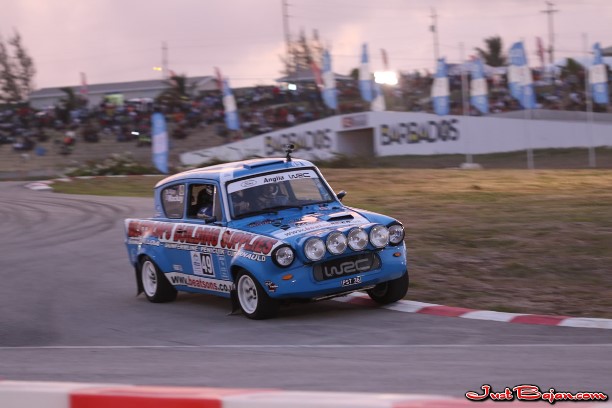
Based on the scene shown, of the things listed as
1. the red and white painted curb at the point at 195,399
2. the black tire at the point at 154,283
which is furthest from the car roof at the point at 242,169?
the red and white painted curb at the point at 195,399

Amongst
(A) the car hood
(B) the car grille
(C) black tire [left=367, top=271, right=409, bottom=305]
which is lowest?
(C) black tire [left=367, top=271, right=409, bottom=305]

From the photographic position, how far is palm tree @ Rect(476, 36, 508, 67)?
7831 cm

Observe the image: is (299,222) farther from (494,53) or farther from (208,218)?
(494,53)

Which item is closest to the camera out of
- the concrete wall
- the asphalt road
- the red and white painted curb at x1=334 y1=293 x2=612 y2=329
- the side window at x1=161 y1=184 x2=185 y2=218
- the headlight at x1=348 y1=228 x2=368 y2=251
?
the asphalt road

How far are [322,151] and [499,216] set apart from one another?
32.3m

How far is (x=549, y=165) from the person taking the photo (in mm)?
37219

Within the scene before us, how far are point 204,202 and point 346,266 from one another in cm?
208

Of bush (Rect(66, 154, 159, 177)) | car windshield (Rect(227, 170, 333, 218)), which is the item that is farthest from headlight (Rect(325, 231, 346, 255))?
bush (Rect(66, 154, 159, 177))

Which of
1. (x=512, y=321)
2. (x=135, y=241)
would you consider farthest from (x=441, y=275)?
(x=135, y=241)

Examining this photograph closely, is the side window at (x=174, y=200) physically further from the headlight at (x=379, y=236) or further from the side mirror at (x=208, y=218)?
the headlight at (x=379, y=236)

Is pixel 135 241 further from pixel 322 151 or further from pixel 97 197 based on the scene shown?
pixel 322 151

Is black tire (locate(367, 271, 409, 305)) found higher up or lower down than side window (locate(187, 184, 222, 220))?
lower down

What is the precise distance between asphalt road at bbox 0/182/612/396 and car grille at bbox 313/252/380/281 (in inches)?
18.6

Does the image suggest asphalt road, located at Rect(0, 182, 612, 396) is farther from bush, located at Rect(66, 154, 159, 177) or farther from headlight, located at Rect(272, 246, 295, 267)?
bush, located at Rect(66, 154, 159, 177)
